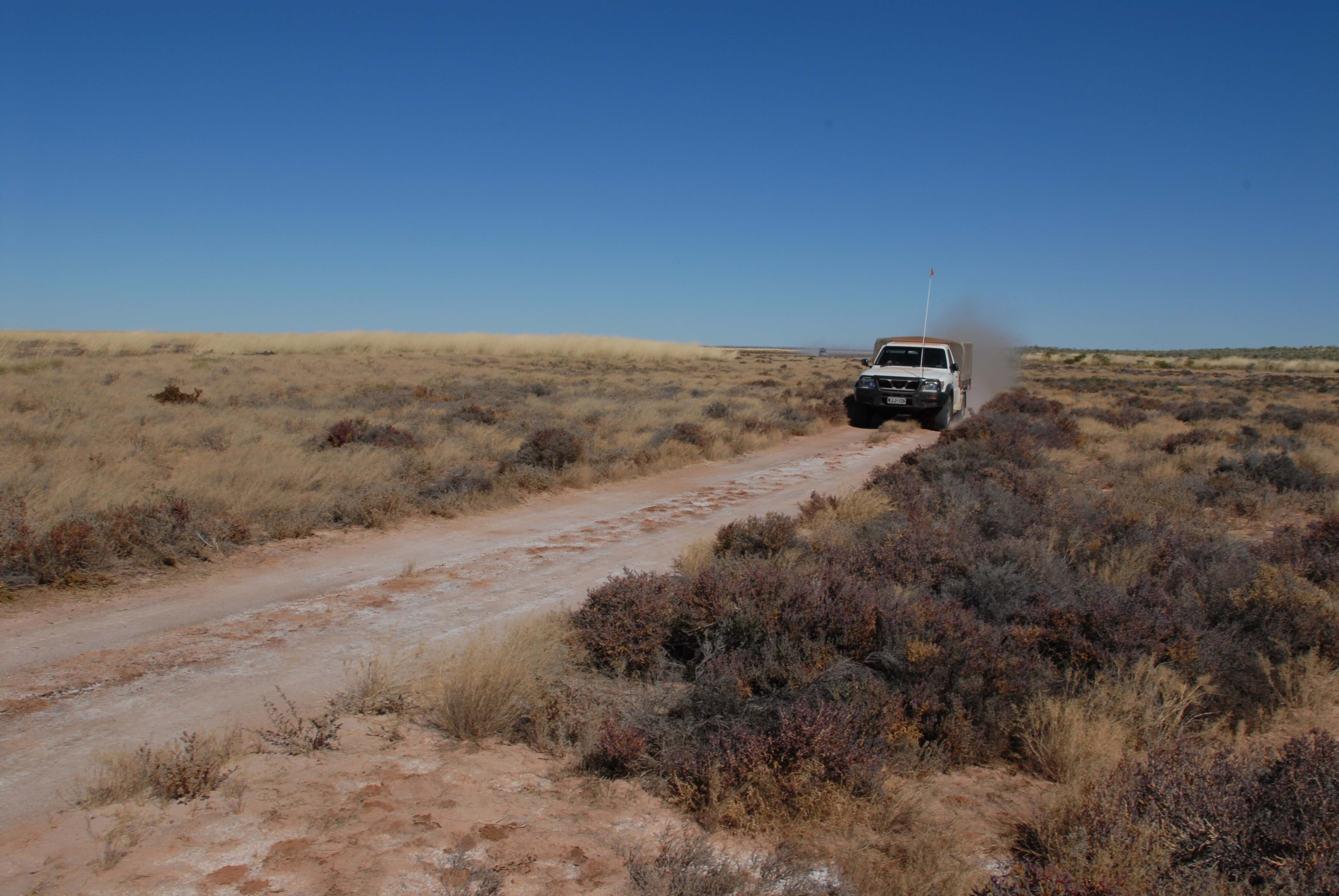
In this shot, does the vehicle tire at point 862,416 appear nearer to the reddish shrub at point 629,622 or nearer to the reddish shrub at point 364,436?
the reddish shrub at point 364,436

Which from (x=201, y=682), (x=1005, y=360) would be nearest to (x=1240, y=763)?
(x=201, y=682)

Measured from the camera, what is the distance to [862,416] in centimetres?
2062

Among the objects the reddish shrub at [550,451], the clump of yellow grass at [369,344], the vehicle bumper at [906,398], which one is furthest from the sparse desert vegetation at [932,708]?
the clump of yellow grass at [369,344]

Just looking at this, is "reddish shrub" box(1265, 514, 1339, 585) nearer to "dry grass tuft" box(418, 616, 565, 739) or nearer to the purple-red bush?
the purple-red bush

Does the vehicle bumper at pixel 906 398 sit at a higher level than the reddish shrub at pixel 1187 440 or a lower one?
higher

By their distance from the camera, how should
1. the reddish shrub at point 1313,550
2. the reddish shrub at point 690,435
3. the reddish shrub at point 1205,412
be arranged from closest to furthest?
the reddish shrub at point 1313,550 → the reddish shrub at point 690,435 → the reddish shrub at point 1205,412

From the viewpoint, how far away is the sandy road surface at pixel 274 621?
155 inches

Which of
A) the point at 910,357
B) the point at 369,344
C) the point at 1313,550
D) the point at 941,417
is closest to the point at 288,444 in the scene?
the point at 1313,550

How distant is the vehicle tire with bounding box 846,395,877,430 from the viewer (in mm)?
20266

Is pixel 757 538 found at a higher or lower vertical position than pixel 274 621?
higher

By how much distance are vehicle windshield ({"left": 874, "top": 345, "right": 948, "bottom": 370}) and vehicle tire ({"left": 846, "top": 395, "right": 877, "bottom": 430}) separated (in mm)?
1255

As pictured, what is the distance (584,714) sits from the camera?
407 centimetres

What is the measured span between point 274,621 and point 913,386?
54.2ft

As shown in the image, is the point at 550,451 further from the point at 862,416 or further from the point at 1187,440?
the point at 1187,440
